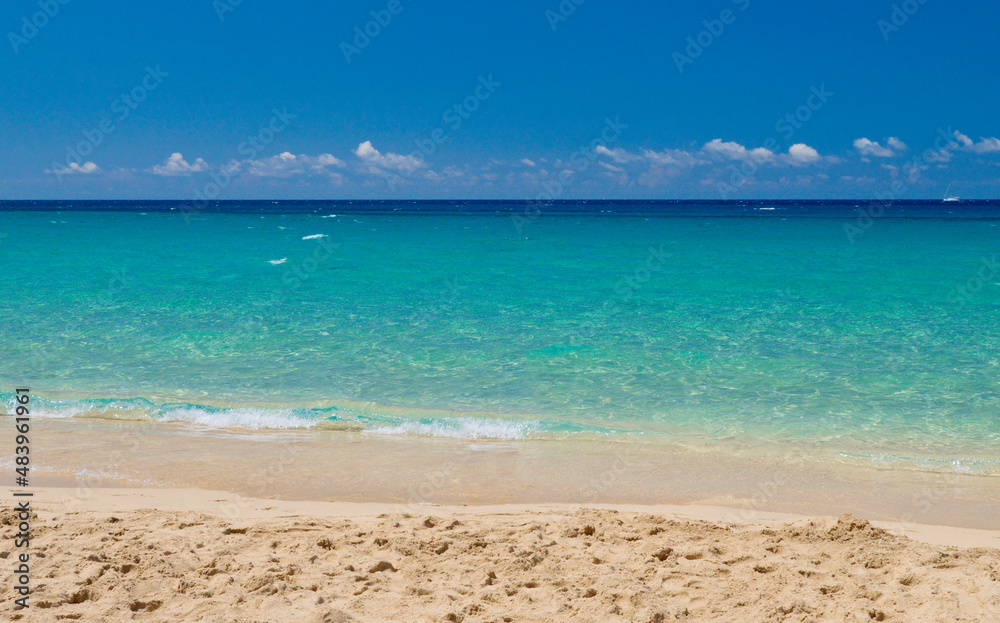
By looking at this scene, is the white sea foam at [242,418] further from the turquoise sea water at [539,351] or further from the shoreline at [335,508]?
the shoreline at [335,508]

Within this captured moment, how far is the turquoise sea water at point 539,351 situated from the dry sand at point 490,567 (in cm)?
242

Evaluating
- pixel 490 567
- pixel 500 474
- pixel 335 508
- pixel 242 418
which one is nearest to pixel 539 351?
pixel 500 474

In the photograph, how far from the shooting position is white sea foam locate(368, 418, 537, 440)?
7.47 meters

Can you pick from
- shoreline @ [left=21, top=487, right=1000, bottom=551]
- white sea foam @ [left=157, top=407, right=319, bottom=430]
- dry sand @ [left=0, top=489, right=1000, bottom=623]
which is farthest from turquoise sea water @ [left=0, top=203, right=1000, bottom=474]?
dry sand @ [left=0, top=489, right=1000, bottom=623]

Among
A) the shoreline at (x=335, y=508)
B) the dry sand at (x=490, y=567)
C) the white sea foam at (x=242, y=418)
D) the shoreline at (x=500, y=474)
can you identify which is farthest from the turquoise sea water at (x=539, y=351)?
the dry sand at (x=490, y=567)

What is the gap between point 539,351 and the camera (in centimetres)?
1121

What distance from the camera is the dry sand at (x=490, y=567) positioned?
12.5 ft

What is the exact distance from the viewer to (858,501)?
5715 mm

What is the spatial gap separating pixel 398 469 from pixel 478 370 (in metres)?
3.75

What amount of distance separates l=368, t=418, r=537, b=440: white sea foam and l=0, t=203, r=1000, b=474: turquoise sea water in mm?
49

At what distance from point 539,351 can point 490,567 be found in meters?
7.02

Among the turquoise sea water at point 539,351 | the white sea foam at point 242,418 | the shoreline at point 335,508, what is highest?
the turquoise sea water at point 539,351

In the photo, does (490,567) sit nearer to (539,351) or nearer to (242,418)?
(242,418)

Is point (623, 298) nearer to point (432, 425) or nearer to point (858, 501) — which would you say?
point (432, 425)
